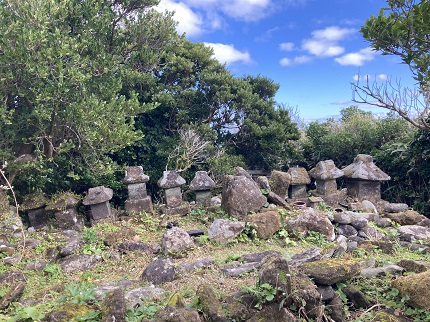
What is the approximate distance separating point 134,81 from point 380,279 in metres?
7.55

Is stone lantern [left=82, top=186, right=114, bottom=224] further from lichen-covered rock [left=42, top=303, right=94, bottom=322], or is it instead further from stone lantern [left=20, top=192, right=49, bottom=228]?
lichen-covered rock [left=42, top=303, right=94, bottom=322]

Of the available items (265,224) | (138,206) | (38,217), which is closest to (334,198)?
(265,224)

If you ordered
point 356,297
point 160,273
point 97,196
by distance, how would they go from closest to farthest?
point 356,297 < point 160,273 < point 97,196

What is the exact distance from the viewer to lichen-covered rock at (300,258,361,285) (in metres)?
3.19

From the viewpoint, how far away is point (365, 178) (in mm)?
8219

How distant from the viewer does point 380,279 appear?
3529mm

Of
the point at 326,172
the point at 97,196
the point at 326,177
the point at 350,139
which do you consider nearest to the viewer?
the point at 97,196

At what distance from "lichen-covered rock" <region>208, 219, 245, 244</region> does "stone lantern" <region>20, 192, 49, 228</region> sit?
12.0ft

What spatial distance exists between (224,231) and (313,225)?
1656mm

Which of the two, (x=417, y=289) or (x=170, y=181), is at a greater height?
(x=170, y=181)

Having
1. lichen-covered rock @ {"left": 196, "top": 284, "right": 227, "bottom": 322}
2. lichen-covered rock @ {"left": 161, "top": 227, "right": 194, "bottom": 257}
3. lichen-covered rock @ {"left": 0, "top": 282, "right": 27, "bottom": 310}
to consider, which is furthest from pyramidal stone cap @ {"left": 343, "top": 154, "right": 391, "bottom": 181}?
lichen-covered rock @ {"left": 0, "top": 282, "right": 27, "bottom": 310}

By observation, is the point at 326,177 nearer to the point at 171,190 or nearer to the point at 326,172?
the point at 326,172

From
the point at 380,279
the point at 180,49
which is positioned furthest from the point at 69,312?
the point at 180,49

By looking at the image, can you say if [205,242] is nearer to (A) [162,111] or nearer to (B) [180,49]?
(A) [162,111]
